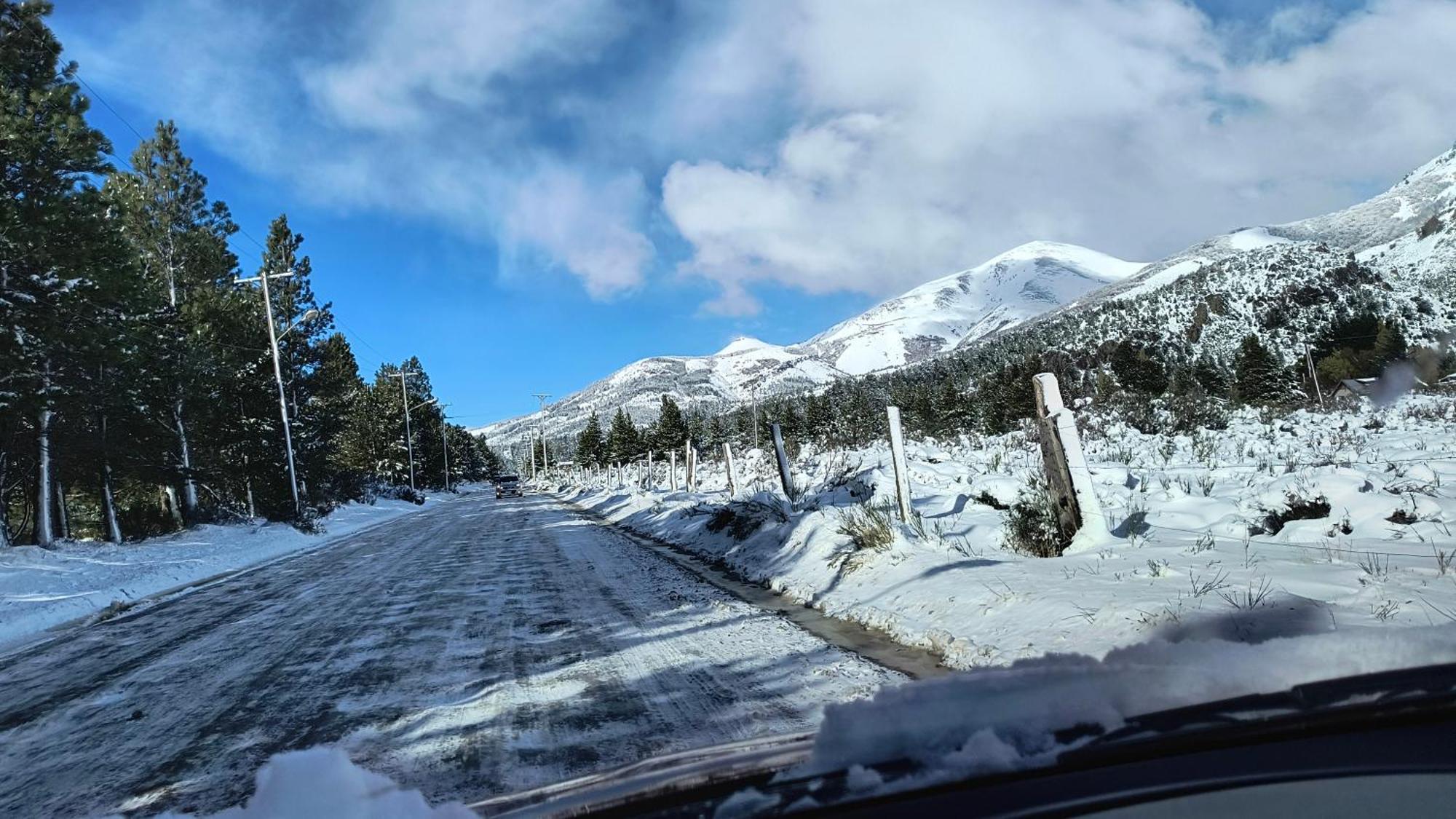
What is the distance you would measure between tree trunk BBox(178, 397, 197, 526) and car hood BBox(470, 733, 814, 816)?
25.6m

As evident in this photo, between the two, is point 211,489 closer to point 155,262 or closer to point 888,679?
point 155,262

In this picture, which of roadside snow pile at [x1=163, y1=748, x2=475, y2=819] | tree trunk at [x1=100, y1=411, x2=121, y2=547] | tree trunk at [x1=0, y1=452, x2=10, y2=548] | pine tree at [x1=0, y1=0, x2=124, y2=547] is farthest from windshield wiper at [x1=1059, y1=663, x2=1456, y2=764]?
tree trunk at [x1=100, y1=411, x2=121, y2=547]

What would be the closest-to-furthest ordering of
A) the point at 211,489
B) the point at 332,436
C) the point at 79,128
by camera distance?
the point at 79,128 < the point at 211,489 < the point at 332,436

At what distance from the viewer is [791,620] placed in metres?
6.09

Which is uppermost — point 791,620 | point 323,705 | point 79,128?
point 79,128

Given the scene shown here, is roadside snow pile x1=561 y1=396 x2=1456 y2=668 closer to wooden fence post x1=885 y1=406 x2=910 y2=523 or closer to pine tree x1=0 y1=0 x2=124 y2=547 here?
wooden fence post x1=885 y1=406 x2=910 y2=523

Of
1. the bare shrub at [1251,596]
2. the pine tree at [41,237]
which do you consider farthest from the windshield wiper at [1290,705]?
the pine tree at [41,237]

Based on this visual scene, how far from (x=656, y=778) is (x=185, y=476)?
26343 mm

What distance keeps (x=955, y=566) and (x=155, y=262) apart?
3148 centimetres

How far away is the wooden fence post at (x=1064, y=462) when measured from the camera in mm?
6551

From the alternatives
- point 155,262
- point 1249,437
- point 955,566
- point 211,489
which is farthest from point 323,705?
point 155,262

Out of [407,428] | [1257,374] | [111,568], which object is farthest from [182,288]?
[1257,374]

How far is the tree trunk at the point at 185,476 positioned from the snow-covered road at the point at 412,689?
17673mm

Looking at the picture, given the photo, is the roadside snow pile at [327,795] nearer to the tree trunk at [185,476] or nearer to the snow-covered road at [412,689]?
the snow-covered road at [412,689]
